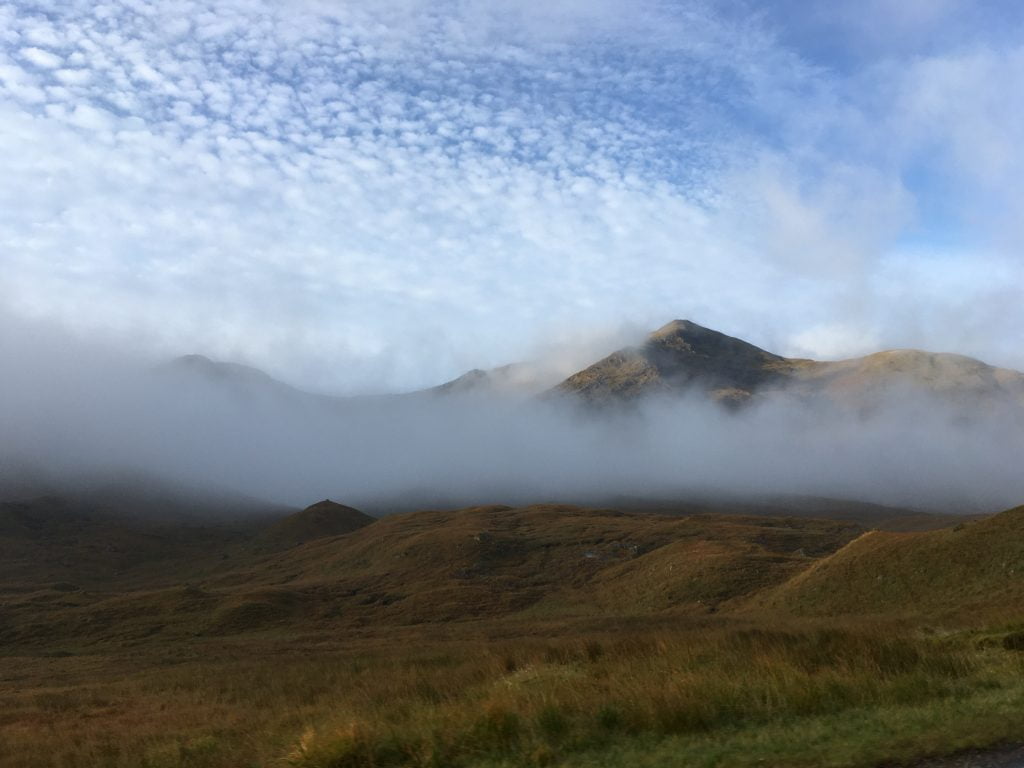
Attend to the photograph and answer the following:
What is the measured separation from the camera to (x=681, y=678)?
11.7 metres

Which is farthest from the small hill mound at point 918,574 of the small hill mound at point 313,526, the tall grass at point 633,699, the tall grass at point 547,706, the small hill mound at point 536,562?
the small hill mound at point 313,526

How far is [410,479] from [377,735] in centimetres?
17033

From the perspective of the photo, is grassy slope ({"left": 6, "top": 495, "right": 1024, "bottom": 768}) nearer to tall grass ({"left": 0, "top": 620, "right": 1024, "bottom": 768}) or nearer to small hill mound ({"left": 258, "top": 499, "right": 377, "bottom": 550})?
tall grass ({"left": 0, "top": 620, "right": 1024, "bottom": 768})

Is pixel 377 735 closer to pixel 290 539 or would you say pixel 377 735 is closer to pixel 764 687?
pixel 764 687

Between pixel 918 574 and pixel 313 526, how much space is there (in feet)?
280

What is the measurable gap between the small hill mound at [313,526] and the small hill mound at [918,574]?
72.5 metres

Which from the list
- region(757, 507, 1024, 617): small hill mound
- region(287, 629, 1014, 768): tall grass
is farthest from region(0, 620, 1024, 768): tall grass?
region(757, 507, 1024, 617): small hill mound

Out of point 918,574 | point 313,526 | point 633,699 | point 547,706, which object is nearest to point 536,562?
point 918,574

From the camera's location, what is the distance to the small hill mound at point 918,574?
33.7 m

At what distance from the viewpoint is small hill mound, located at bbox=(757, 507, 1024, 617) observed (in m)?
33.7

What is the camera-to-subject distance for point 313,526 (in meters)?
109

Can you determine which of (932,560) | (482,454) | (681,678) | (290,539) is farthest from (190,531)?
(681,678)

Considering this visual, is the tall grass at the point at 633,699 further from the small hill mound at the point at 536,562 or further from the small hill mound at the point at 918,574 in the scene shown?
the small hill mound at the point at 536,562

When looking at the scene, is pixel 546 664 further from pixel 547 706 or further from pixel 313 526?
pixel 313 526
